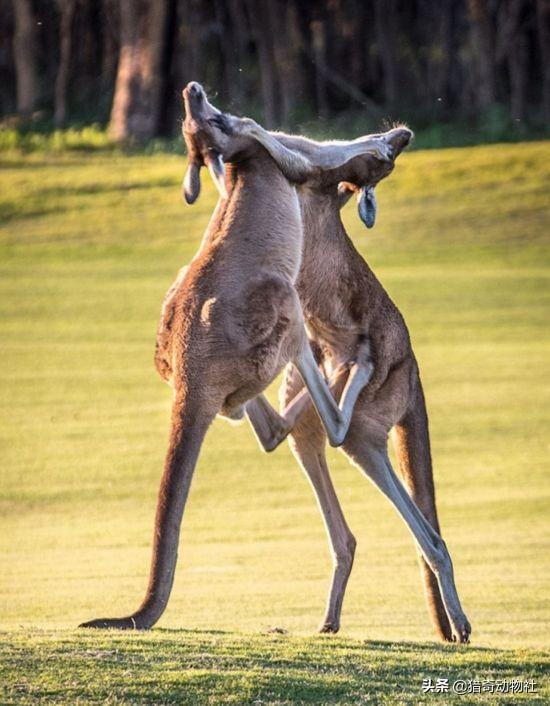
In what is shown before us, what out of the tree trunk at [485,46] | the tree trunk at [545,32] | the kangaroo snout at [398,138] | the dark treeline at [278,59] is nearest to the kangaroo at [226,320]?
the kangaroo snout at [398,138]

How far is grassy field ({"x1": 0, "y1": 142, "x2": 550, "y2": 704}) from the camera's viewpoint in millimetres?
6082

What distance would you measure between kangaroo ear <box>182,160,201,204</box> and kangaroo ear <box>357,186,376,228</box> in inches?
41.9

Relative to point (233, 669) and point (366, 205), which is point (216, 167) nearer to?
point (366, 205)

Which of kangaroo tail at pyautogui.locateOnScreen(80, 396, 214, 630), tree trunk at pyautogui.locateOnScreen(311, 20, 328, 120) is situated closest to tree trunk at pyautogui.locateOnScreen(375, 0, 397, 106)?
tree trunk at pyautogui.locateOnScreen(311, 20, 328, 120)

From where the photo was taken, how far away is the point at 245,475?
1388 cm

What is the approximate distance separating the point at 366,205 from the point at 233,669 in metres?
2.61

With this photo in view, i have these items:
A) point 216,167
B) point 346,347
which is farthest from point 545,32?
point 216,167

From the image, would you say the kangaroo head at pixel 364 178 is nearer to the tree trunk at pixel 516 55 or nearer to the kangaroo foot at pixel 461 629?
the kangaroo foot at pixel 461 629

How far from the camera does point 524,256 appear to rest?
2470 centimetres

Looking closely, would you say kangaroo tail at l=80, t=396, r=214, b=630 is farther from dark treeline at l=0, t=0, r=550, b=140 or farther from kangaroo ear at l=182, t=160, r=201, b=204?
dark treeline at l=0, t=0, r=550, b=140

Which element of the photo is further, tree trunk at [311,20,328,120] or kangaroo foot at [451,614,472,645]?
tree trunk at [311,20,328,120]

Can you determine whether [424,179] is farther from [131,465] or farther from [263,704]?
[263,704]

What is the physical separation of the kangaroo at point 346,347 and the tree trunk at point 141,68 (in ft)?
83.7

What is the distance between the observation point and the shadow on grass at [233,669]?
218 inches
